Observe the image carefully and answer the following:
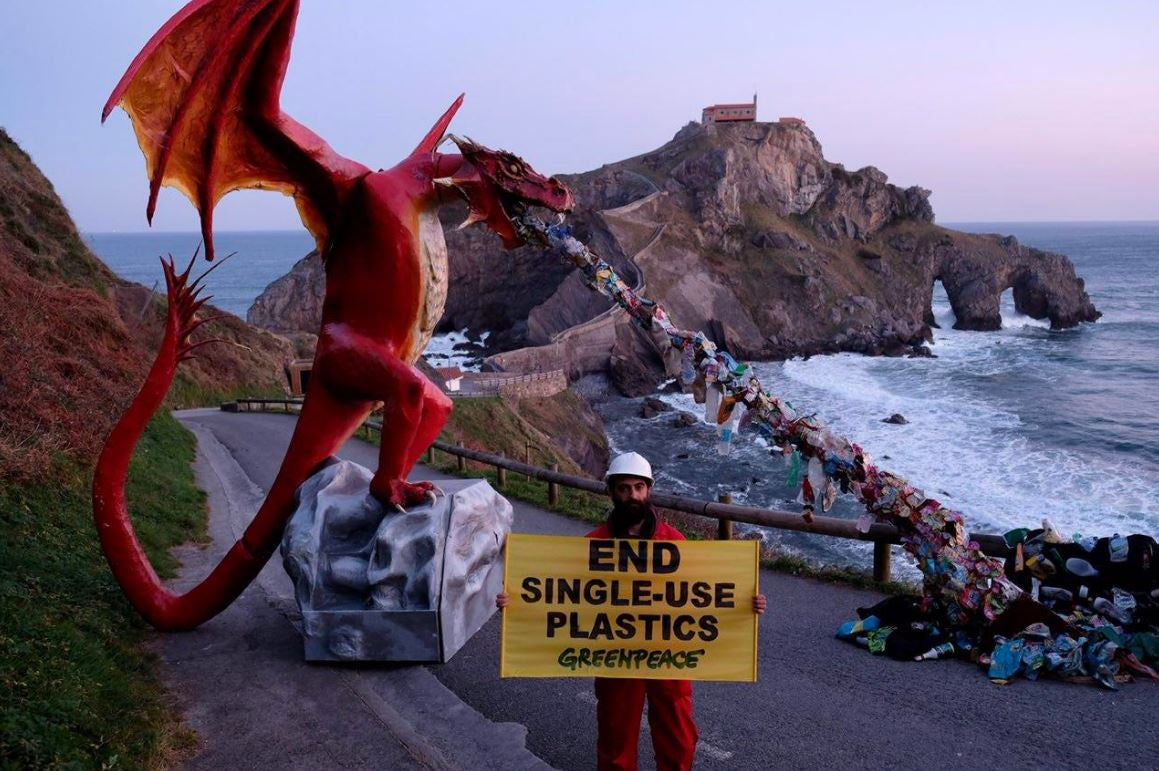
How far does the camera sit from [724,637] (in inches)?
159

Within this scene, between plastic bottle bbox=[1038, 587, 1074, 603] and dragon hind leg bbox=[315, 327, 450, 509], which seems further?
plastic bottle bbox=[1038, 587, 1074, 603]

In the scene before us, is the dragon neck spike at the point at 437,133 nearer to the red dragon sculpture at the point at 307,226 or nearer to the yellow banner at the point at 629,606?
the red dragon sculpture at the point at 307,226

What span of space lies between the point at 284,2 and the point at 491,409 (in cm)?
1833

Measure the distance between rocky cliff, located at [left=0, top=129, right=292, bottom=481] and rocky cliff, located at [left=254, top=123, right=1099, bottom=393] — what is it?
16846 mm

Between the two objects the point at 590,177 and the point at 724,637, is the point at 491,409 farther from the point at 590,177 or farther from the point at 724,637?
the point at 590,177

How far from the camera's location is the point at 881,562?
700 centimetres

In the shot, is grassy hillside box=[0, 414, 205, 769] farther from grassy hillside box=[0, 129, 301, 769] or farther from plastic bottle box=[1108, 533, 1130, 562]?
plastic bottle box=[1108, 533, 1130, 562]

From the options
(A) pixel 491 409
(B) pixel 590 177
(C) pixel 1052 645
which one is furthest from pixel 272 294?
(C) pixel 1052 645

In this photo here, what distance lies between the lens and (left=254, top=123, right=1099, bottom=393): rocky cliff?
153ft

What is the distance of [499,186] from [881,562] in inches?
172

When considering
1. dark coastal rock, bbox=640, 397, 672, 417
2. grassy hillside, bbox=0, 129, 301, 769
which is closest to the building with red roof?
dark coastal rock, bbox=640, 397, 672, 417

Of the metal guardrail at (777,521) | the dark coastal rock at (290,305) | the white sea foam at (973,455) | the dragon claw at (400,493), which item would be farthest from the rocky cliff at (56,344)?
the dark coastal rock at (290,305)

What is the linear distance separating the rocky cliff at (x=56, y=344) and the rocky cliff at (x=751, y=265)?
16.8 m

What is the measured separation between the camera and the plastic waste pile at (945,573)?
5.23 meters
